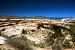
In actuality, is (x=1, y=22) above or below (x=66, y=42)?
above

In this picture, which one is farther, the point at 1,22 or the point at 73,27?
the point at 1,22

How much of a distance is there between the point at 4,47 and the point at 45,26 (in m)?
8.68

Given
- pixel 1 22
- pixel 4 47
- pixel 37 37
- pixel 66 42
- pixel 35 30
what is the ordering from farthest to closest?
pixel 1 22 < pixel 35 30 < pixel 37 37 < pixel 66 42 < pixel 4 47

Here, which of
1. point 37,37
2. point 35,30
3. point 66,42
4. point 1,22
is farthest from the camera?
point 1,22

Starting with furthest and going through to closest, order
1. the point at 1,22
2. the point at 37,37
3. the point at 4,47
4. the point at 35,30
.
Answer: the point at 1,22
the point at 35,30
the point at 37,37
the point at 4,47

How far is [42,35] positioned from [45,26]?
185cm

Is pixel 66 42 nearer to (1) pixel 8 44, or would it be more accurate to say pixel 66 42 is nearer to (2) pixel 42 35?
(2) pixel 42 35

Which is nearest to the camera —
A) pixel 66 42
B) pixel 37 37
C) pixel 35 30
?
pixel 66 42

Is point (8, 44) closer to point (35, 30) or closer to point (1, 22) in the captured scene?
point (35, 30)

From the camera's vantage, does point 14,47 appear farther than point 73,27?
No

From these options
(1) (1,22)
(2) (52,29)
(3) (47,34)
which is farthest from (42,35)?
(1) (1,22)

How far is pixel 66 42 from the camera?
1145 cm

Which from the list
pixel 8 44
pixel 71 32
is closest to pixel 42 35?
pixel 71 32

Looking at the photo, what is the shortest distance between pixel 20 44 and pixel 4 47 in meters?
0.70
